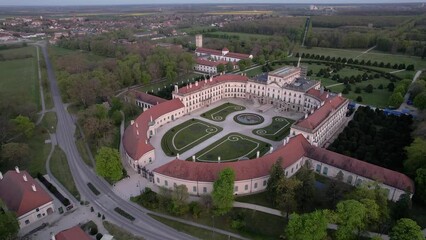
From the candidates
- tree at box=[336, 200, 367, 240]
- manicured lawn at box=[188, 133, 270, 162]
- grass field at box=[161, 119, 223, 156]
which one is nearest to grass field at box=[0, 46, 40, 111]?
grass field at box=[161, 119, 223, 156]

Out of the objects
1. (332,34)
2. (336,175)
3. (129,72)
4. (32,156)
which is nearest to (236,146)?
(336,175)

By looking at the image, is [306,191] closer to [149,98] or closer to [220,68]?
[149,98]

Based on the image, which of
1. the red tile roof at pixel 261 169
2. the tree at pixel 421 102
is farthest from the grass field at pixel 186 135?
the tree at pixel 421 102

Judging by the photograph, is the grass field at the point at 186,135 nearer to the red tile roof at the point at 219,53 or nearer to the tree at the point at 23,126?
the tree at the point at 23,126

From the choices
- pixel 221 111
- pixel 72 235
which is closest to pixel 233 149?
pixel 221 111

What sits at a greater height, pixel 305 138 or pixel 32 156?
pixel 305 138

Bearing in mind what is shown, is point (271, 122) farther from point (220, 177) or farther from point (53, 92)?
point (53, 92)
